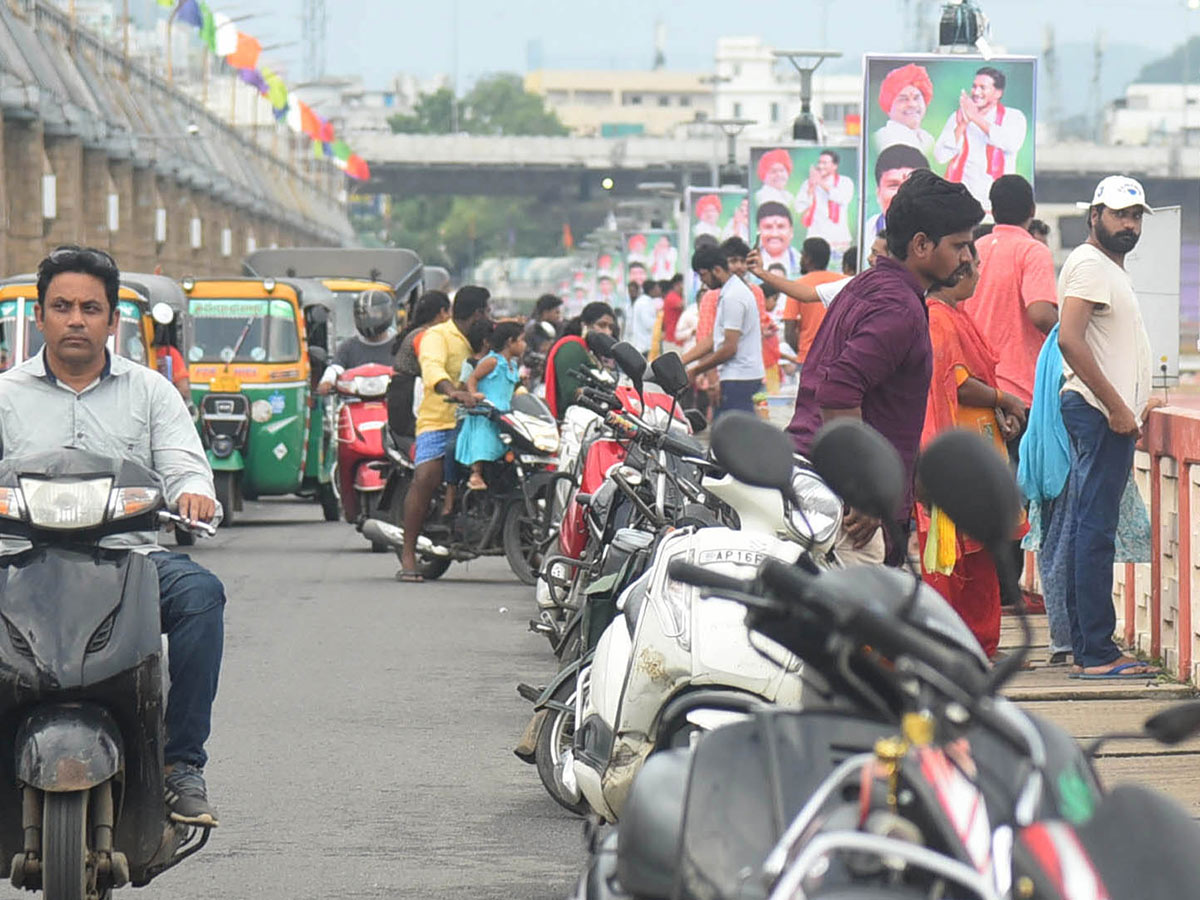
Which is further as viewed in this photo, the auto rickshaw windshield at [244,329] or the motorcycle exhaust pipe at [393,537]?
the auto rickshaw windshield at [244,329]

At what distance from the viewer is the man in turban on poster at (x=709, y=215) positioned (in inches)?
1460

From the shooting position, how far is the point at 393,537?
16.0m

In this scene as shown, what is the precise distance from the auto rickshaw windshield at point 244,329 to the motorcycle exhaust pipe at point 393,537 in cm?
611

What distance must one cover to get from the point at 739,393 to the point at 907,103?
9.97 feet

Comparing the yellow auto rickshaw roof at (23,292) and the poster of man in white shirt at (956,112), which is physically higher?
the poster of man in white shirt at (956,112)

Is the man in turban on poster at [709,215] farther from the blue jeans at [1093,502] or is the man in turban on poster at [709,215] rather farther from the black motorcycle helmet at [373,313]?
the blue jeans at [1093,502]

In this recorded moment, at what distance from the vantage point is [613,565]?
860 cm

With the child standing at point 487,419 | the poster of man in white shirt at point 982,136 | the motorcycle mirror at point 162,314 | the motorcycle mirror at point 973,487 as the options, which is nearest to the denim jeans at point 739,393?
the child standing at point 487,419

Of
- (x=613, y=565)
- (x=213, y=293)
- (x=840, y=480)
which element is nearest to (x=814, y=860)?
(x=840, y=480)

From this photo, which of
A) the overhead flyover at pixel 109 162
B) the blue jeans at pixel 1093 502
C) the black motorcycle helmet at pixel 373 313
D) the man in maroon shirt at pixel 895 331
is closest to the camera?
the man in maroon shirt at pixel 895 331

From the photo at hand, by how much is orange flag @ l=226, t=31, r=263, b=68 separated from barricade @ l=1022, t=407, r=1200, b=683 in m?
52.6

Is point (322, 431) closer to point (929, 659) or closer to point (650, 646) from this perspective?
point (650, 646)

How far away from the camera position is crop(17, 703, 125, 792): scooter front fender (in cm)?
539

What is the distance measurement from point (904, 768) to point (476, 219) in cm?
19382
